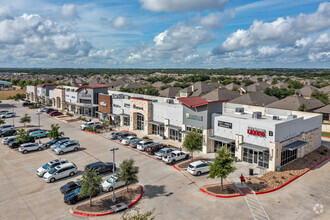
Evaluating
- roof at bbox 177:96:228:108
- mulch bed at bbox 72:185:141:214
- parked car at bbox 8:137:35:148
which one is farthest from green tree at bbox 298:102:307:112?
parked car at bbox 8:137:35:148

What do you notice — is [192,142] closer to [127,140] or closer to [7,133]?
[127,140]

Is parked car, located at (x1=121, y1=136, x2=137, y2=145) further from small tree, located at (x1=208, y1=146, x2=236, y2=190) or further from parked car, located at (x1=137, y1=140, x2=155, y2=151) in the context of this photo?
small tree, located at (x1=208, y1=146, x2=236, y2=190)

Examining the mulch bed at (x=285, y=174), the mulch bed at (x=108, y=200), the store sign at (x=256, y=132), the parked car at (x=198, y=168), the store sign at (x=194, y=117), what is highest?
the store sign at (x=194, y=117)

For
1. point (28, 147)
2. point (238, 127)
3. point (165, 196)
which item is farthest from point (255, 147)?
point (28, 147)

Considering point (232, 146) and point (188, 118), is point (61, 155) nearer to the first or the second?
point (188, 118)

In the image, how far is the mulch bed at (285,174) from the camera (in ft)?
89.2

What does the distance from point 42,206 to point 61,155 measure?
1583 centimetres

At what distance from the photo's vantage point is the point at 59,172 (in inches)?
1141

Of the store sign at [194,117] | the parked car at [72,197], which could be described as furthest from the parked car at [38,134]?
the store sign at [194,117]

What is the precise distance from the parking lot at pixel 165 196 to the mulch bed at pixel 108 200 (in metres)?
0.92

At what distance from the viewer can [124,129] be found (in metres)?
53.9

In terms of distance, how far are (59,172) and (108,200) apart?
8.27 meters

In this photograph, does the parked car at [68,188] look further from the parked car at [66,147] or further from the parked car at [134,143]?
the parked car at [134,143]

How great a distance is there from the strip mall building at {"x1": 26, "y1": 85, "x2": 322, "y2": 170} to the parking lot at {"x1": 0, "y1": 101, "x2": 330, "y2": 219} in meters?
4.35
